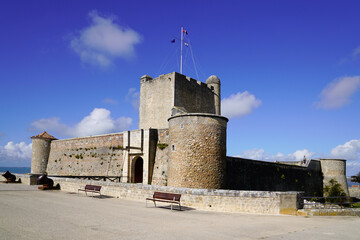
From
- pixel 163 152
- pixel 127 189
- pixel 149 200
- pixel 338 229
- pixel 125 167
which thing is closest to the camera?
pixel 338 229

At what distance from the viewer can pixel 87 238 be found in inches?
265

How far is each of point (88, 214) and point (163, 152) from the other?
1024cm

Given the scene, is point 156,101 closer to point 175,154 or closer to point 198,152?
point 175,154

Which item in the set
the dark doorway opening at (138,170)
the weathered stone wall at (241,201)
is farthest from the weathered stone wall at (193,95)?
the weathered stone wall at (241,201)

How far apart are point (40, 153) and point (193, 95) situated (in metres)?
17.3

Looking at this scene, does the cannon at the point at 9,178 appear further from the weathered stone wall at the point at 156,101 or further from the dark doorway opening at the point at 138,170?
the weathered stone wall at the point at 156,101

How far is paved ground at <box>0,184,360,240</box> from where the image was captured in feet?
23.9

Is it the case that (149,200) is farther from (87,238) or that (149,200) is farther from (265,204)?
(87,238)

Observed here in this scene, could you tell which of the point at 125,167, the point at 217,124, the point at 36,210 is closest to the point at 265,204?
the point at 217,124

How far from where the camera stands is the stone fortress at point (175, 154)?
15.6m

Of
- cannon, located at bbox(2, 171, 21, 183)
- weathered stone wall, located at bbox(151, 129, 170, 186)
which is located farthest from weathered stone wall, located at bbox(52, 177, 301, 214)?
cannon, located at bbox(2, 171, 21, 183)

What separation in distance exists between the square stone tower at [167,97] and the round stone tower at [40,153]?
11.5 m

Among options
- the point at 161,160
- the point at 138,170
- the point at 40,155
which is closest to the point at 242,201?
the point at 161,160

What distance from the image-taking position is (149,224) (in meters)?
8.57
